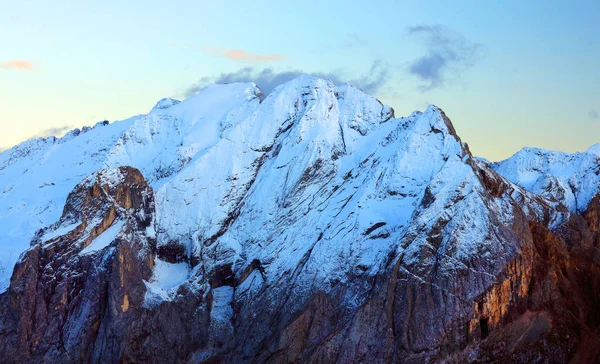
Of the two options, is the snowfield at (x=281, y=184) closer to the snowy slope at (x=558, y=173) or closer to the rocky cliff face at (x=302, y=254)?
the rocky cliff face at (x=302, y=254)

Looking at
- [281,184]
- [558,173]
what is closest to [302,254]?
[281,184]

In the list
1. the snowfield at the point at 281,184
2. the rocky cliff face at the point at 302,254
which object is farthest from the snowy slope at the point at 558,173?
the rocky cliff face at the point at 302,254

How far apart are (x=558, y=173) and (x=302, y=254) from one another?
42035 mm

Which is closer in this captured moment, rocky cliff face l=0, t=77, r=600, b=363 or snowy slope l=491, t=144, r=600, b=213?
rocky cliff face l=0, t=77, r=600, b=363

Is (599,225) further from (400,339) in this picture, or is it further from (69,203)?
(69,203)

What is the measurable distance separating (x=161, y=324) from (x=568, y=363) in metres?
39.0

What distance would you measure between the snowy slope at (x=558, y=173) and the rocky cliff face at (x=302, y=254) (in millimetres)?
8428

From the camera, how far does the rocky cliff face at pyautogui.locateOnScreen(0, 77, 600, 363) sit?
112125 mm

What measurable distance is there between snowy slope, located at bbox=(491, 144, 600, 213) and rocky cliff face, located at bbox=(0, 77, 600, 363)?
332 inches

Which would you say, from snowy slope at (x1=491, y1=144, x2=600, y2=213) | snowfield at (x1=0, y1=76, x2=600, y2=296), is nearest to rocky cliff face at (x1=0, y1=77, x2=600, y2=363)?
snowfield at (x1=0, y1=76, x2=600, y2=296)

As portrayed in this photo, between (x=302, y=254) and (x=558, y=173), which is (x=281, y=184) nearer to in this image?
(x=302, y=254)

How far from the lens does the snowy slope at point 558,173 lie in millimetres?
140625

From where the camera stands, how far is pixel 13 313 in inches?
4532

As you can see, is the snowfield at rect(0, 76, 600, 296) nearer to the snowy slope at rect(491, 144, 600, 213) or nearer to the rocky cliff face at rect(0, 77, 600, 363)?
the rocky cliff face at rect(0, 77, 600, 363)
